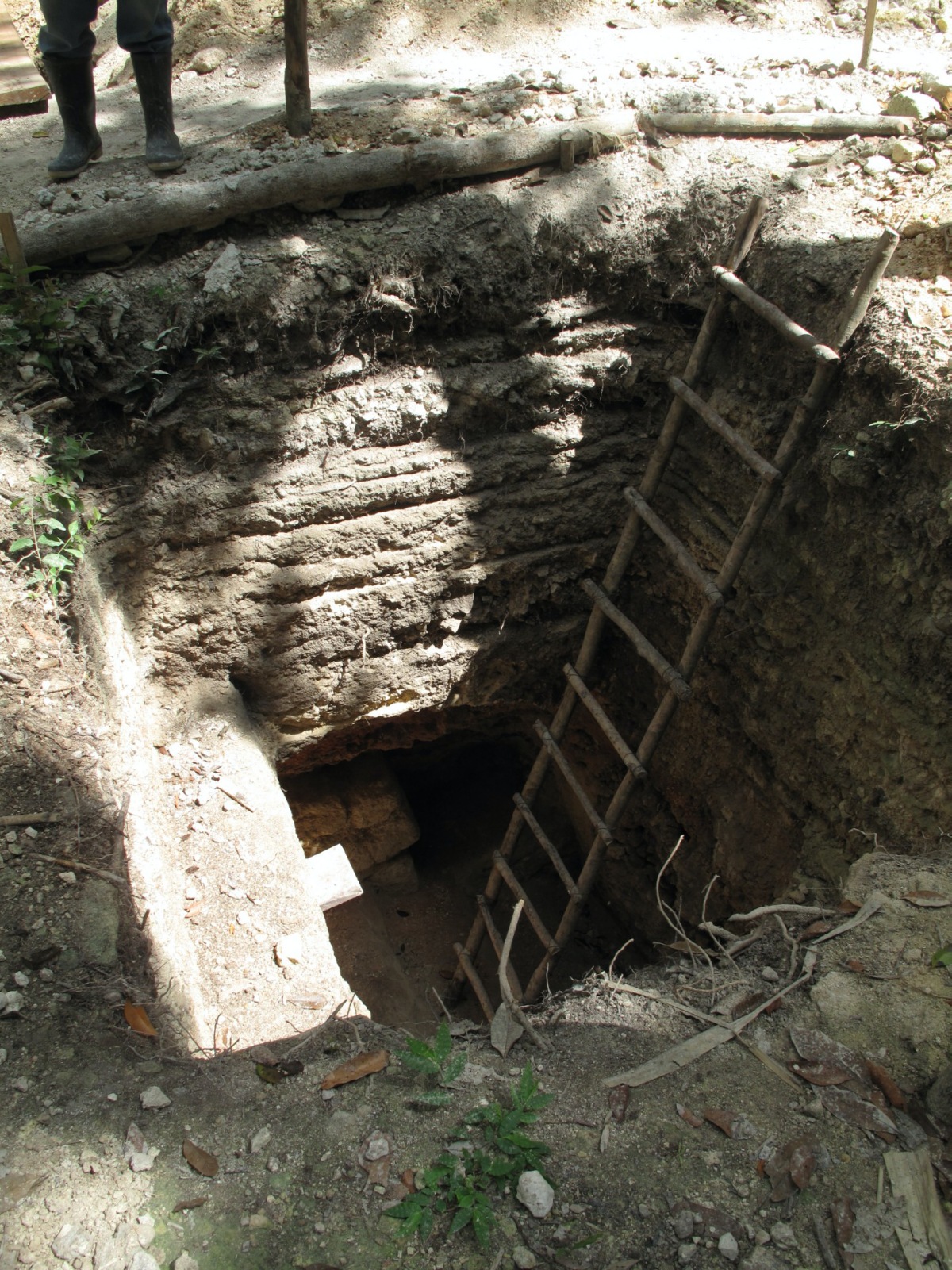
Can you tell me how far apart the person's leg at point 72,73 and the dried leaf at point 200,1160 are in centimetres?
417

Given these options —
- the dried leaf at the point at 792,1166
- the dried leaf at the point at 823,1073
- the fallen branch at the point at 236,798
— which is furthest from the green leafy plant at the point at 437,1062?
the fallen branch at the point at 236,798

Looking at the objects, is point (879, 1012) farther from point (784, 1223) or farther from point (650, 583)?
point (650, 583)

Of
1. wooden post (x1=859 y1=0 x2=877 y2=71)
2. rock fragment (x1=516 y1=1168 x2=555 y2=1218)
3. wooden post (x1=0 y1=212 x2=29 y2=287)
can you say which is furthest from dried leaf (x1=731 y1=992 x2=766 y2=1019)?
wooden post (x1=859 y1=0 x2=877 y2=71)

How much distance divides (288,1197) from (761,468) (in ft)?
9.41

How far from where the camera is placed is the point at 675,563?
4.45m

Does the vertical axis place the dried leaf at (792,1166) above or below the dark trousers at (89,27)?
below

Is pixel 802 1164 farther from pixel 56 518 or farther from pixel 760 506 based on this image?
pixel 56 518

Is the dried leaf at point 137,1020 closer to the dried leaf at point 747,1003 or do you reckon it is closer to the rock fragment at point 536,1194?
the rock fragment at point 536,1194

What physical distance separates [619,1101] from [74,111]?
4727 millimetres

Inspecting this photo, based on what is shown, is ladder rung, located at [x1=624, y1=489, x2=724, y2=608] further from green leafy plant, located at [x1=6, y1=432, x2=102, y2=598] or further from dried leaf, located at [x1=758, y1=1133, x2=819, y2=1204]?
green leafy plant, located at [x1=6, y1=432, x2=102, y2=598]

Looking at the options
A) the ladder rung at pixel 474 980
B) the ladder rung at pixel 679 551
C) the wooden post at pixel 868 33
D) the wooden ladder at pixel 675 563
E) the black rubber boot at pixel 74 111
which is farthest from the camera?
the wooden post at pixel 868 33

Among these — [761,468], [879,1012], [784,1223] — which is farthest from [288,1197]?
[761,468]

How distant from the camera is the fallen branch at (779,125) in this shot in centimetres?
450

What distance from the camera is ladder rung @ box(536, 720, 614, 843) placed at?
163 inches
